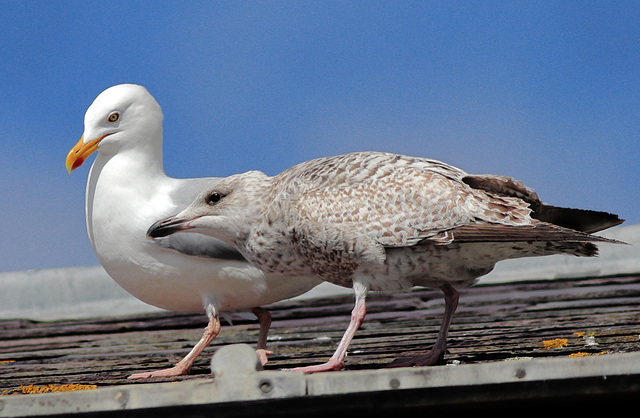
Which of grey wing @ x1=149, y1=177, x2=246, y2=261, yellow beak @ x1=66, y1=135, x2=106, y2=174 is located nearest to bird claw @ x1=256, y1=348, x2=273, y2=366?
grey wing @ x1=149, y1=177, x2=246, y2=261

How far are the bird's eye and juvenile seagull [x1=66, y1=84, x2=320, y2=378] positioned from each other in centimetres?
57

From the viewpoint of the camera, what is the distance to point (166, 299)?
4.72m

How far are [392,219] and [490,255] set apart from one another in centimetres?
45

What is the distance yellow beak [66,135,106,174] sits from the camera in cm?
497

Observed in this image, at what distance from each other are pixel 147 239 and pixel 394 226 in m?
1.70

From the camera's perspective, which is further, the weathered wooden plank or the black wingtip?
the weathered wooden plank

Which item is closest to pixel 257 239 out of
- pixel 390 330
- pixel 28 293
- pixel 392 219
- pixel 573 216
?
pixel 392 219

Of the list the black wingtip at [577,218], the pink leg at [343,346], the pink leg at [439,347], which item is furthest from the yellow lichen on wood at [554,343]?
the pink leg at [343,346]

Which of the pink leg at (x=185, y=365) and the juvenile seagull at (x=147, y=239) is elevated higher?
the juvenile seagull at (x=147, y=239)

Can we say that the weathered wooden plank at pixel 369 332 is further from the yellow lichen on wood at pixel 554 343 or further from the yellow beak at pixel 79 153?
the yellow beak at pixel 79 153

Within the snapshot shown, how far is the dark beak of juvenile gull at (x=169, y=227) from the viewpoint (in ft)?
Answer: 13.1

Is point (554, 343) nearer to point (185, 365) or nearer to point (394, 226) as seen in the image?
point (394, 226)

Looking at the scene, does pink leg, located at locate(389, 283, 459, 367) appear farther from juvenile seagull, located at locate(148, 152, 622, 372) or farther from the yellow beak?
the yellow beak

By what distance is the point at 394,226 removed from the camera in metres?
3.45
